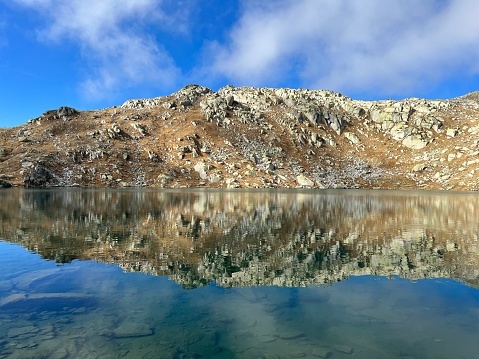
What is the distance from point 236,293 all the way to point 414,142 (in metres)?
202

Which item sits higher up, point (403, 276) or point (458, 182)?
point (458, 182)

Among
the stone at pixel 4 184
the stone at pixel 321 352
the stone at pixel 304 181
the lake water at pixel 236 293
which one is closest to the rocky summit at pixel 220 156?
the stone at pixel 4 184

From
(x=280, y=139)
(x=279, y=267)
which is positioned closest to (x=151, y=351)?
(x=279, y=267)

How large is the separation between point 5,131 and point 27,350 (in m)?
208

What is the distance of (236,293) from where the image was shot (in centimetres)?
1859

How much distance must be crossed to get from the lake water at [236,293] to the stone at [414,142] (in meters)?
173

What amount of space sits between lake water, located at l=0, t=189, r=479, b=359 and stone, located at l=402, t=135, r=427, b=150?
173441mm

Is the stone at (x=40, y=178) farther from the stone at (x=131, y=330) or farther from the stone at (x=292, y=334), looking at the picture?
the stone at (x=292, y=334)

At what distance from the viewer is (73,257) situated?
2619cm

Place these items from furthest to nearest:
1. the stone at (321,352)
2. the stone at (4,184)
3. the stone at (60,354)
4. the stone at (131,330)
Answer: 1. the stone at (4,184)
2. the stone at (131,330)
3. the stone at (321,352)
4. the stone at (60,354)

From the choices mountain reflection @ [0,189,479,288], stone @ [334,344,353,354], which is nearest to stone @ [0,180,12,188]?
mountain reflection @ [0,189,479,288]

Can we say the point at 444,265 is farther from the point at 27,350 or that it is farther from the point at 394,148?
the point at 394,148

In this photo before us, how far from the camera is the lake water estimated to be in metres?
12.6

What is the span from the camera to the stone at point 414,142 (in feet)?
617
